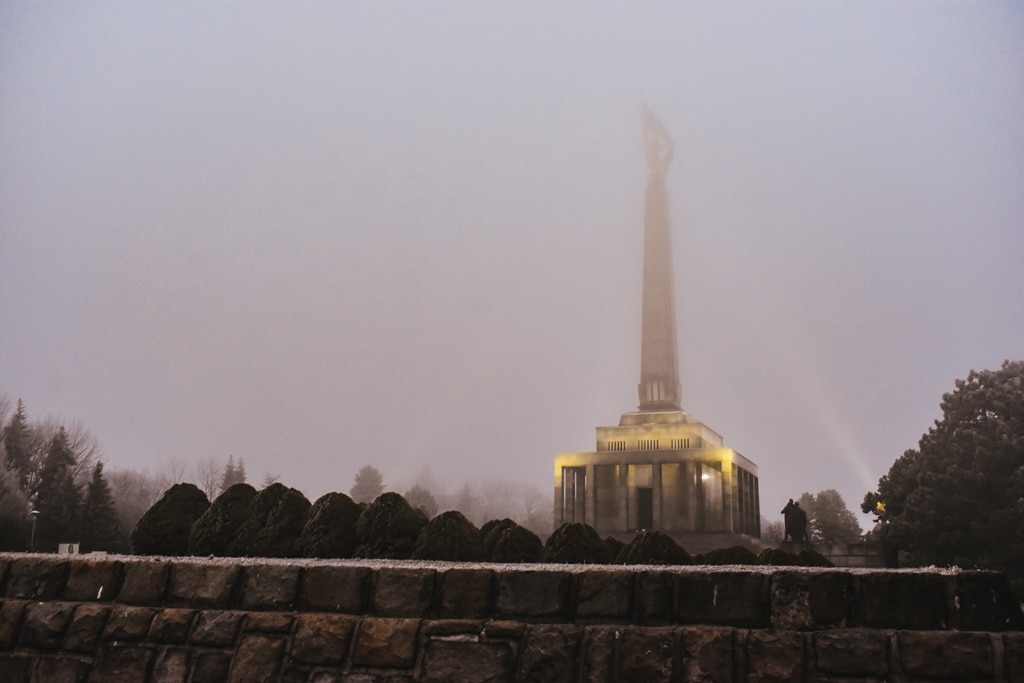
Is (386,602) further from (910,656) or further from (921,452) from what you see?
(921,452)

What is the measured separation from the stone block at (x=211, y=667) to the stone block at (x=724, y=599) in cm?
266

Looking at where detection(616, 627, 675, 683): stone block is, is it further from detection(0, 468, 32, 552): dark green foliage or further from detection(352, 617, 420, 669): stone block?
detection(0, 468, 32, 552): dark green foliage

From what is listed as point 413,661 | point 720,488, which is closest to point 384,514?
point 413,661

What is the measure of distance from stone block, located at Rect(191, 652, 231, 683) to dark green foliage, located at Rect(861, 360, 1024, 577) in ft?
109

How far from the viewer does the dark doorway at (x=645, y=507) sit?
53.6 m

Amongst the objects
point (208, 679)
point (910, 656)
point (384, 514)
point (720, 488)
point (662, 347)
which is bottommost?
point (208, 679)

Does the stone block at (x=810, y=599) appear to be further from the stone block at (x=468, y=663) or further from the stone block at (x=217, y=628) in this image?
the stone block at (x=217, y=628)

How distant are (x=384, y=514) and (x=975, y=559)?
32112 millimetres

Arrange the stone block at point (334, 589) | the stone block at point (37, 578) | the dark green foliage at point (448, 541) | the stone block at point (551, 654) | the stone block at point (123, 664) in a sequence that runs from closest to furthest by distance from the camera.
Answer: the stone block at point (551, 654) < the stone block at point (334, 589) < the stone block at point (123, 664) < the stone block at point (37, 578) < the dark green foliage at point (448, 541)

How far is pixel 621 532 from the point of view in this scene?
49.8 m

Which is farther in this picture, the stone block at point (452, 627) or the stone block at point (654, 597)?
the stone block at point (452, 627)

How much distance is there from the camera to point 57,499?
49781mm

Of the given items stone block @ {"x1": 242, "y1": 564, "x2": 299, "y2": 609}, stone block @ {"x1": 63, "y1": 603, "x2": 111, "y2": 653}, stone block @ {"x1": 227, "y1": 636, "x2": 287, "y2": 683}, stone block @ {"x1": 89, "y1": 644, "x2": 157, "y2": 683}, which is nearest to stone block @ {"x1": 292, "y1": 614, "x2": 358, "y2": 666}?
stone block @ {"x1": 227, "y1": 636, "x2": 287, "y2": 683}

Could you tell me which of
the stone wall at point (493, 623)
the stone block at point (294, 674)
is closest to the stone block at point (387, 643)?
the stone wall at point (493, 623)
